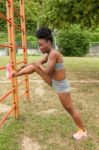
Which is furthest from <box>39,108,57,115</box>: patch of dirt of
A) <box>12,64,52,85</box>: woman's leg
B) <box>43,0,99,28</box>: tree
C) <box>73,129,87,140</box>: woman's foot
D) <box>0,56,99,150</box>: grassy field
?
<box>43,0,99,28</box>: tree

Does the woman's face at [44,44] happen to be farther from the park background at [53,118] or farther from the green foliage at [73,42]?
the green foliage at [73,42]

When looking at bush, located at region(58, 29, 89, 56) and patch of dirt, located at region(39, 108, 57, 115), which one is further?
bush, located at region(58, 29, 89, 56)

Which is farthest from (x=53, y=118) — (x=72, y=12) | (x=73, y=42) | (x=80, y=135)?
(x=73, y=42)

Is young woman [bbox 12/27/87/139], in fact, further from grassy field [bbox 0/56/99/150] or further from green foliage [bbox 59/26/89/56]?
green foliage [bbox 59/26/89/56]

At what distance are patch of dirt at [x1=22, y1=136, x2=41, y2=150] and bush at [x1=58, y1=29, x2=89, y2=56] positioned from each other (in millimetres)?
29788

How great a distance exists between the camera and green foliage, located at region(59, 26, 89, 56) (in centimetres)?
3484

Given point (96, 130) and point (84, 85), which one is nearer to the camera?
point (96, 130)

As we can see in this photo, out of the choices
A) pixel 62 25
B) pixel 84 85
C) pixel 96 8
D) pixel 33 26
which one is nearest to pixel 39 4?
pixel 33 26

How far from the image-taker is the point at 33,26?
150 feet

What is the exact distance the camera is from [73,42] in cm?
3516

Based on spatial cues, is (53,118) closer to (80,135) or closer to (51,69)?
(80,135)

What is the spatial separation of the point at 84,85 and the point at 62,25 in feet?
25.5

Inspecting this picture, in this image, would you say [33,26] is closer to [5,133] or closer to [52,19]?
[52,19]

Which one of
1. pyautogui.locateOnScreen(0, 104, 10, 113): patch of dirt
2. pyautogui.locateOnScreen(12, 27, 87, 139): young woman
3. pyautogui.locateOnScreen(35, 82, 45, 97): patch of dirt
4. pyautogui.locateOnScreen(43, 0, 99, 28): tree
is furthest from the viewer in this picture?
pyautogui.locateOnScreen(43, 0, 99, 28): tree
